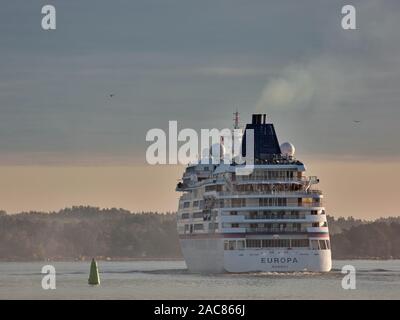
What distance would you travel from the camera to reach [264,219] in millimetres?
139625

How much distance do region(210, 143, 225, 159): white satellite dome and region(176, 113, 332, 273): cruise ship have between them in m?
16.4

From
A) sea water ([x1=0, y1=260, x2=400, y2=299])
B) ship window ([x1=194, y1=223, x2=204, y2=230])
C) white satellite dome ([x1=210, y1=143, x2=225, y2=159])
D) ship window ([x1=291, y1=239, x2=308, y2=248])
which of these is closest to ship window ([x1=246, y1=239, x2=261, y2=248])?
sea water ([x1=0, y1=260, x2=400, y2=299])

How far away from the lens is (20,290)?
12612 cm

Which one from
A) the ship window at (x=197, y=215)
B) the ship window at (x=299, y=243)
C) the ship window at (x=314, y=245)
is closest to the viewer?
the ship window at (x=299, y=243)

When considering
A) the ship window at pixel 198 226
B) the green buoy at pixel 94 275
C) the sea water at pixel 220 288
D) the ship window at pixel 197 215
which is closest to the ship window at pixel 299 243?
the sea water at pixel 220 288

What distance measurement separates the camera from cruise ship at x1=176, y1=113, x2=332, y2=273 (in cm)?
13712

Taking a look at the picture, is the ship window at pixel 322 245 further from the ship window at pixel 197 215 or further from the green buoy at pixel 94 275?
the green buoy at pixel 94 275

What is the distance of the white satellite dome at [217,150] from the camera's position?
167250 mm

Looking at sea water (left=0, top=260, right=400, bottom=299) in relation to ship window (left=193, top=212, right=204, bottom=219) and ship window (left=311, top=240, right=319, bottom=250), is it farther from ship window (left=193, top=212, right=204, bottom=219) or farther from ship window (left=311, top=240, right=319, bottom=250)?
ship window (left=193, top=212, right=204, bottom=219)

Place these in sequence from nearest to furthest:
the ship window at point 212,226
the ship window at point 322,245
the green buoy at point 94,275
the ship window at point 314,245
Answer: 1. the green buoy at point 94,275
2. the ship window at point 314,245
3. the ship window at point 322,245
4. the ship window at point 212,226

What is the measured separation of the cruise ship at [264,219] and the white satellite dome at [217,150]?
16438mm

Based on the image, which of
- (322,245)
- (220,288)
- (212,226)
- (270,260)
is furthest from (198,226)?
(220,288)
